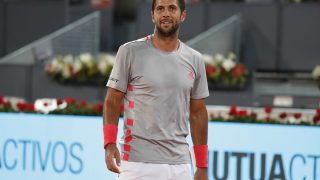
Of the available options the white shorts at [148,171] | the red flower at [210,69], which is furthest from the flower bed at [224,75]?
the white shorts at [148,171]

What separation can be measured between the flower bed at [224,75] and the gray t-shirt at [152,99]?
734cm

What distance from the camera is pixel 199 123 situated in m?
3.85

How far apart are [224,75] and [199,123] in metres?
7.37

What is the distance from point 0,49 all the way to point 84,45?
3.67m

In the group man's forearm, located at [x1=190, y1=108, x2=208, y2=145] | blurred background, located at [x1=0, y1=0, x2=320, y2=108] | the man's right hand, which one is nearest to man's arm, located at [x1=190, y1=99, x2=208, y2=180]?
man's forearm, located at [x1=190, y1=108, x2=208, y2=145]

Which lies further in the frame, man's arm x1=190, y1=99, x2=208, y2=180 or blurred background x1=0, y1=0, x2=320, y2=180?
blurred background x1=0, y1=0, x2=320, y2=180

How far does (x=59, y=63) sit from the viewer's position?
11.8m

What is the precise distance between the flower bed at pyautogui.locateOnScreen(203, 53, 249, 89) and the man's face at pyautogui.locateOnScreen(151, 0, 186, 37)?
7.35 m

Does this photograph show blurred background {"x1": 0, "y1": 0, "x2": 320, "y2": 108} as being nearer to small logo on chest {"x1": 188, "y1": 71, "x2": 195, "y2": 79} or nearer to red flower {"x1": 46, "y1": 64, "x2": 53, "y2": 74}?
red flower {"x1": 46, "y1": 64, "x2": 53, "y2": 74}

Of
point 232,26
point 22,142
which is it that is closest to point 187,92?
point 22,142

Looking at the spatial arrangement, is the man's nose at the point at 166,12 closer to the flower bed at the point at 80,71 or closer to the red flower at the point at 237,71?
the red flower at the point at 237,71

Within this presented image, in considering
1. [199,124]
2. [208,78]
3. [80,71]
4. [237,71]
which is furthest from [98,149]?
[80,71]

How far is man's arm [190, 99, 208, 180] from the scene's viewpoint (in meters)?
Answer: 3.85

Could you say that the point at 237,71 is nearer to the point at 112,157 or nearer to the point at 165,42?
the point at 165,42
